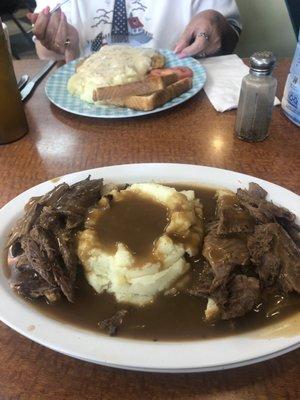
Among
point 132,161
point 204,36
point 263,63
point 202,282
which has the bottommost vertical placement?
point 132,161

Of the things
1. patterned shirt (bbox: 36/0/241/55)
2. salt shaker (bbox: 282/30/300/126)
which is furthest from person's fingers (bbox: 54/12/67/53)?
salt shaker (bbox: 282/30/300/126)

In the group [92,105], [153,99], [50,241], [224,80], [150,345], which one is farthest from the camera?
[224,80]

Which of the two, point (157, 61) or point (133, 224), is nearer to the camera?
point (133, 224)

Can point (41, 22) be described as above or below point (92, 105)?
above

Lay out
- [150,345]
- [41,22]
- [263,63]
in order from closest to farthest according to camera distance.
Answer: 1. [150,345]
2. [263,63]
3. [41,22]

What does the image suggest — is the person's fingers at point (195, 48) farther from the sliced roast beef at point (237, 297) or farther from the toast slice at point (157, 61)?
the sliced roast beef at point (237, 297)

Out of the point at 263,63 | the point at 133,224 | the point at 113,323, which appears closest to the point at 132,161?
the point at 133,224

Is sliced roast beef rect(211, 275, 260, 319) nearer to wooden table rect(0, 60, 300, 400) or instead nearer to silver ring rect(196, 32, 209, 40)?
→ wooden table rect(0, 60, 300, 400)

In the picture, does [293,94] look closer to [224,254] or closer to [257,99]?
[257,99]
